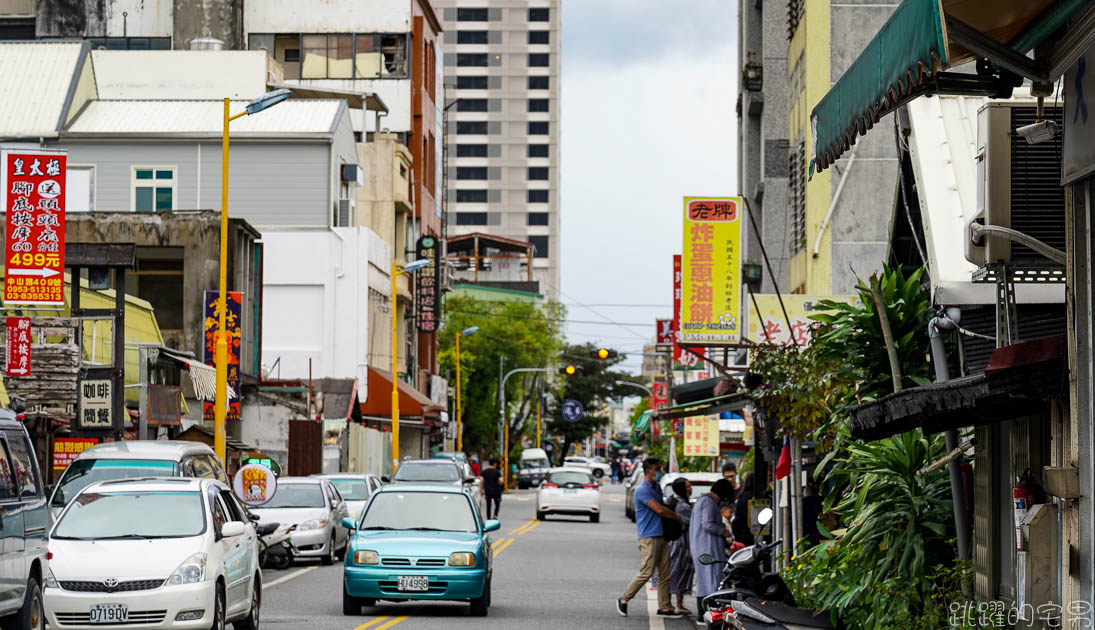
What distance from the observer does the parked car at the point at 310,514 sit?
1099 inches

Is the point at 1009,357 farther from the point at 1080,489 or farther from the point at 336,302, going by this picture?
the point at 336,302

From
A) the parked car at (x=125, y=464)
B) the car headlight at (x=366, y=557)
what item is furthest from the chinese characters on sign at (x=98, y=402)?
the car headlight at (x=366, y=557)

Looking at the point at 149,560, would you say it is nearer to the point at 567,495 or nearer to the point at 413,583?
the point at 413,583

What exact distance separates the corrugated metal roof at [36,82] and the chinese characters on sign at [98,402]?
1099 inches

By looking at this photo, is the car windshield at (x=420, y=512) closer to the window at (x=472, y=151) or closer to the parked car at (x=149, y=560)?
the parked car at (x=149, y=560)

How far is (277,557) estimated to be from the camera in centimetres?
2753

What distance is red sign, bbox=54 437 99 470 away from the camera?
26.4 meters

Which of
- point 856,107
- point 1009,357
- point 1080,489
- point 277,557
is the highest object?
point 856,107

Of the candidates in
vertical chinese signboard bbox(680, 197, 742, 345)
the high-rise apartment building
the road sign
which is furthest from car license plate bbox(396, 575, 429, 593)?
the high-rise apartment building

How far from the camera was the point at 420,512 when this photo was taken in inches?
810

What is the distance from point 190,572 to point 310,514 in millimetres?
13672

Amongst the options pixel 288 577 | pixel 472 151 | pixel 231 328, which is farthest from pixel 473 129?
pixel 288 577

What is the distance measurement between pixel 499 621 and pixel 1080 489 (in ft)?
36.9

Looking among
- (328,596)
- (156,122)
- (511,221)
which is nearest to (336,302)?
(156,122)
